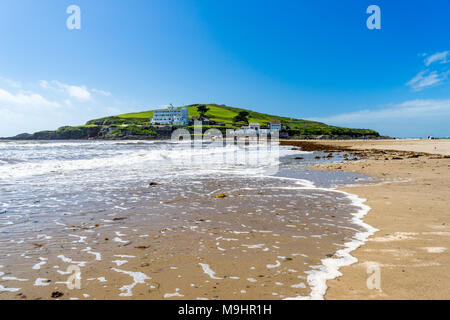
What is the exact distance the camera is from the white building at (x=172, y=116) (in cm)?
18412

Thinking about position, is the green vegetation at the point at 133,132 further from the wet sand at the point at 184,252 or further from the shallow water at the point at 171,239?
the wet sand at the point at 184,252

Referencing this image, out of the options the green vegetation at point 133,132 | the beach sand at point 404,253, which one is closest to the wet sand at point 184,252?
the beach sand at point 404,253

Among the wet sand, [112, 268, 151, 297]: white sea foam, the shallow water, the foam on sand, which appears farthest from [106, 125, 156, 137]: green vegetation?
[112, 268, 151, 297]: white sea foam

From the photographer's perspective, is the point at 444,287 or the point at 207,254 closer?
the point at 444,287

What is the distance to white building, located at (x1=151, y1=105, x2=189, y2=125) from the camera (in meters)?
184

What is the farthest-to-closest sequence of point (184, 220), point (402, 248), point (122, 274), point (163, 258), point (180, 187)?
point (180, 187) → point (184, 220) → point (402, 248) → point (163, 258) → point (122, 274)

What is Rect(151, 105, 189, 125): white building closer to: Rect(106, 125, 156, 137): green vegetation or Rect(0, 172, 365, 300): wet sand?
Rect(106, 125, 156, 137): green vegetation

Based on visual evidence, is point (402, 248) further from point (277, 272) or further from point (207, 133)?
point (207, 133)

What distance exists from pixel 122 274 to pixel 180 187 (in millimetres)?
8140

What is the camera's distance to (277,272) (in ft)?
13.5

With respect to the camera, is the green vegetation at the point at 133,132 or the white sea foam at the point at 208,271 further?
the green vegetation at the point at 133,132

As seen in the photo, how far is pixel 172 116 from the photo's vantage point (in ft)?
614
